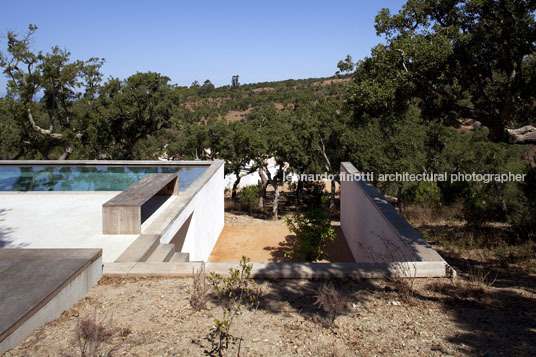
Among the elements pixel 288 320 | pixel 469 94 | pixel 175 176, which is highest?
pixel 469 94

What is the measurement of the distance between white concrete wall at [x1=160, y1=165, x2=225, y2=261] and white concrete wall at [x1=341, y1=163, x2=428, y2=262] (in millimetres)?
3304

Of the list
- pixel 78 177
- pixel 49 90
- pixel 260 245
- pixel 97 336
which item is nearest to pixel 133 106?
pixel 49 90

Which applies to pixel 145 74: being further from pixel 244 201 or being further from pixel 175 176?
pixel 175 176

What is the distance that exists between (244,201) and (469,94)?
53.2 ft

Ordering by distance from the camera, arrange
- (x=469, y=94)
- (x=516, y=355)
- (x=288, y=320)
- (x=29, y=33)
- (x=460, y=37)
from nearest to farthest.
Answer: (x=516, y=355)
(x=288, y=320)
(x=460, y=37)
(x=469, y=94)
(x=29, y=33)

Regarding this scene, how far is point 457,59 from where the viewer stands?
667cm

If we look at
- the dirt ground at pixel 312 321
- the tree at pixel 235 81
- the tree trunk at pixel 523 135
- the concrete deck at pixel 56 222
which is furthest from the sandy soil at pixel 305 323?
the tree at pixel 235 81

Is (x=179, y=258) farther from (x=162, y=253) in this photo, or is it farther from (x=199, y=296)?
(x=199, y=296)

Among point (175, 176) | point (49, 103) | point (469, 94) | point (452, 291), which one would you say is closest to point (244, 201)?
point (49, 103)

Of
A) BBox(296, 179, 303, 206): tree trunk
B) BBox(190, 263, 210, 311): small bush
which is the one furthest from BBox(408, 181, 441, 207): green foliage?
BBox(190, 263, 210, 311): small bush

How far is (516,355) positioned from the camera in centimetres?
289

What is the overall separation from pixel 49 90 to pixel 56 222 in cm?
1336

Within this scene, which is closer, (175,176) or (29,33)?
(175,176)

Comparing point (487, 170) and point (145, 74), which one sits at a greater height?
point (145, 74)
